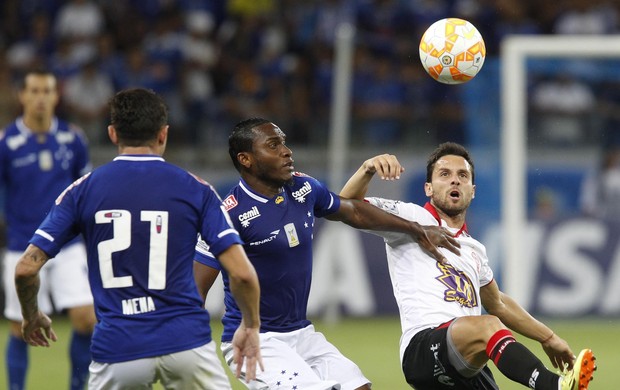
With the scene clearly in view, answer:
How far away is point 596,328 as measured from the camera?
13117 millimetres

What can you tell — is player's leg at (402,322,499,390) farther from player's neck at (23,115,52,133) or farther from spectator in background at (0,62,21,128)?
spectator in background at (0,62,21,128)

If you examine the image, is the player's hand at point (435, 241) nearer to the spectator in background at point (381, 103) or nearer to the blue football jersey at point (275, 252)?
the blue football jersey at point (275, 252)

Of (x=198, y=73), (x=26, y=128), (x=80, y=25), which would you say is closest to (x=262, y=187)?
(x=26, y=128)

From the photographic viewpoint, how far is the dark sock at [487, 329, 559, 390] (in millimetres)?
5574

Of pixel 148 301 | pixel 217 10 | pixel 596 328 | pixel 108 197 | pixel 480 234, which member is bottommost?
pixel 596 328

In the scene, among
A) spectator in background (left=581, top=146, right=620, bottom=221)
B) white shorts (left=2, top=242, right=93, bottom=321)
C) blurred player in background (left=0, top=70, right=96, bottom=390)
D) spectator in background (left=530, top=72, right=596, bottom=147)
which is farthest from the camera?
spectator in background (left=530, top=72, right=596, bottom=147)

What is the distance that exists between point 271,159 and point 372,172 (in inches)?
24.7

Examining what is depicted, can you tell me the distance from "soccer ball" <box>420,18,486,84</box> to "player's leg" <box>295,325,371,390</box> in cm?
194

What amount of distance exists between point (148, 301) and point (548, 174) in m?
9.77

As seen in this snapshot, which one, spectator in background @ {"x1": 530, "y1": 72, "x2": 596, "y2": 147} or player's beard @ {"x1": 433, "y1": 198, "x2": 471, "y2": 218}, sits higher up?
spectator in background @ {"x1": 530, "y1": 72, "x2": 596, "y2": 147}

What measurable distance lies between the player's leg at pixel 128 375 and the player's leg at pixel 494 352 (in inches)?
68.6

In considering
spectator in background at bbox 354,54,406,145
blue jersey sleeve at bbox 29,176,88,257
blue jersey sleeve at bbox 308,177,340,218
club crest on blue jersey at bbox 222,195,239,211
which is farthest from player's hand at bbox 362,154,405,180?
spectator in background at bbox 354,54,406,145

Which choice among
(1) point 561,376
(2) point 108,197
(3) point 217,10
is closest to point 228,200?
(2) point 108,197

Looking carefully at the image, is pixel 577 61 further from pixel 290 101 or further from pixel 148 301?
pixel 148 301
